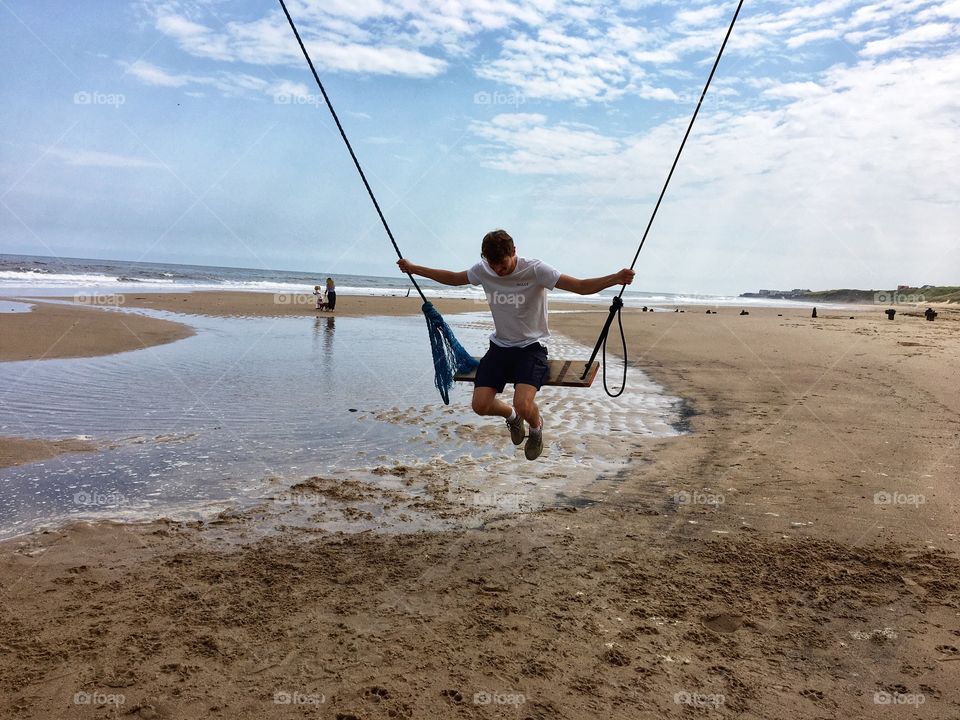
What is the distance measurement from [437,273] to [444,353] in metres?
0.84

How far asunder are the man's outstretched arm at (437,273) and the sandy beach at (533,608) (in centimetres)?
199

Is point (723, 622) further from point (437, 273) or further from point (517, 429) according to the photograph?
point (437, 273)

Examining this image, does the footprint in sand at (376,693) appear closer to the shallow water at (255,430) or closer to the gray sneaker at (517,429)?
the shallow water at (255,430)

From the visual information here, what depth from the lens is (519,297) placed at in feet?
19.5

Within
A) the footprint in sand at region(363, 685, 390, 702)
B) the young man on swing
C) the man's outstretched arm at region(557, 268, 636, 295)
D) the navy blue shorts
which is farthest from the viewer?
the navy blue shorts

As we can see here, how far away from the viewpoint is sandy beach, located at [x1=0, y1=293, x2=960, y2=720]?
130 inches

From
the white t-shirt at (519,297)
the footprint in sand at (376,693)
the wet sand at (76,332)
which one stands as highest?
the white t-shirt at (519,297)

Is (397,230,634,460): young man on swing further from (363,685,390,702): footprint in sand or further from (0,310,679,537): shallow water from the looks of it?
(363,685,390,702): footprint in sand

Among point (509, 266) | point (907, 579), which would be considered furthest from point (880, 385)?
point (509, 266)

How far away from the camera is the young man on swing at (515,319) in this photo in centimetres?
571

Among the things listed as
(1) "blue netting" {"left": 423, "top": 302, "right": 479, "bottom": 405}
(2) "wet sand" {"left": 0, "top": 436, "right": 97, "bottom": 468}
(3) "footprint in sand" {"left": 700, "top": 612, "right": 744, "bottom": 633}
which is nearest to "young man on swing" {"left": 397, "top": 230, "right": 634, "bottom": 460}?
(1) "blue netting" {"left": 423, "top": 302, "right": 479, "bottom": 405}

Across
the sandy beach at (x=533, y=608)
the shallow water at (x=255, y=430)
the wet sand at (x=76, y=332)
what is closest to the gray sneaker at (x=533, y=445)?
the shallow water at (x=255, y=430)

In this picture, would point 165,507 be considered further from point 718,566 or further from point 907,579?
point 907,579

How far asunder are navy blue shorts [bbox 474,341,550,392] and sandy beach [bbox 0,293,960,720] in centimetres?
116
